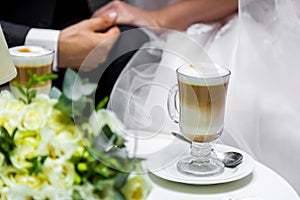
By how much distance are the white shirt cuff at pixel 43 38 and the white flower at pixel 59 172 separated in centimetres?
119

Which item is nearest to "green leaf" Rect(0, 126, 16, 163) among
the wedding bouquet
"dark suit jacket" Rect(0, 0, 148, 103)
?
the wedding bouquet

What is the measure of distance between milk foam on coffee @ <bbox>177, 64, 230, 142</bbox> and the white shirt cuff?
33.3 inches

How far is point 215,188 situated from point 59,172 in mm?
432

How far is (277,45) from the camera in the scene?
63.4 inches

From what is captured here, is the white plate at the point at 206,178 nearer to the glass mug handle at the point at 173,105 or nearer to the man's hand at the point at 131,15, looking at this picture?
the glass mug handle at the point at 173,105

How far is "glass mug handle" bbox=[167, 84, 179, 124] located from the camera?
3.88 feet

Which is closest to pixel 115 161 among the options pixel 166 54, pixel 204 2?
pixel 166 54

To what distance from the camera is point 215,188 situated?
1.11 metres

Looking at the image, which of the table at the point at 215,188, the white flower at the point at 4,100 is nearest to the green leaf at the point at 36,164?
the white flower at the point at 4,100

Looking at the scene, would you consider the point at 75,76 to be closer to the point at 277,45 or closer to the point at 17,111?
the point at 17,111

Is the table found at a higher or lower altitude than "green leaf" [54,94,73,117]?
lower

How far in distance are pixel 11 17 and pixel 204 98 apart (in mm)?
1141

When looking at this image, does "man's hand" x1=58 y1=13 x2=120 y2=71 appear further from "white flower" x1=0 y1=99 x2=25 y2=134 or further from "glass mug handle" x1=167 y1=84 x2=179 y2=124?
"white flower" x1=0 y1=99 x2=25 y2=134

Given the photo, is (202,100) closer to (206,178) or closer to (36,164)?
(206,178)
